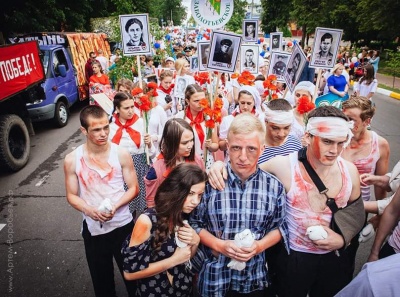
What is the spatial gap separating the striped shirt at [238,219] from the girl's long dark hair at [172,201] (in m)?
0.15

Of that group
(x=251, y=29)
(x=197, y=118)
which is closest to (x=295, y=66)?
(x=197, y=118)

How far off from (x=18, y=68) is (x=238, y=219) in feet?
21.0

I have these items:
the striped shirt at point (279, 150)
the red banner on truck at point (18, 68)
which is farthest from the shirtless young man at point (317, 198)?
the red banner on truck at point (18, 68)

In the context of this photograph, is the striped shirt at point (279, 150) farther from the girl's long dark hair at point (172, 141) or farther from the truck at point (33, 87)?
the truck at point (33, 87)

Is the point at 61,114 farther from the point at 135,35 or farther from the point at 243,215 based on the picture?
the point at 243,215

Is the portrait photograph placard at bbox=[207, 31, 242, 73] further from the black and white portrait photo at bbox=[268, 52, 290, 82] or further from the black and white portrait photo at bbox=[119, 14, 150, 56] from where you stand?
the black and white portrait photo at bbox=[268, 52, 290, 82]

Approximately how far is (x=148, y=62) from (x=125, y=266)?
9749 mm

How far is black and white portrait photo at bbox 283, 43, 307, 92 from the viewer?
183 inches

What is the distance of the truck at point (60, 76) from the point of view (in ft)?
27.5

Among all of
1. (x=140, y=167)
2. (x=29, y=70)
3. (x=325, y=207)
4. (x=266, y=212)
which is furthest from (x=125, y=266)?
(x=29, y=70)

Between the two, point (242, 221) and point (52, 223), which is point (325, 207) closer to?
point (242, 221)

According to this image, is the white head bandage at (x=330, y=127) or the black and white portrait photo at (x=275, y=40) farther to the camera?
the black and white portrait photo at (x=275, y=40)

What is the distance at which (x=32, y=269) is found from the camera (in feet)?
12.0

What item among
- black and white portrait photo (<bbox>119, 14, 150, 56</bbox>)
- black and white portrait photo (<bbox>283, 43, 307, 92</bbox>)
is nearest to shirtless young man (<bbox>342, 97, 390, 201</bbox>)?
black and white portrait photo (<bbox>283, 43, 307, 92</bbox>)
